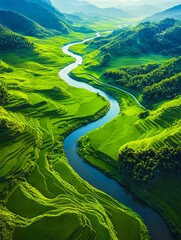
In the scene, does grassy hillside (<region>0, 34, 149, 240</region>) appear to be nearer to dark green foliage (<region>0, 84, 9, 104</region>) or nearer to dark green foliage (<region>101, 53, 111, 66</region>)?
dark green foliage (<region>0, 84, 9, 104</region>)

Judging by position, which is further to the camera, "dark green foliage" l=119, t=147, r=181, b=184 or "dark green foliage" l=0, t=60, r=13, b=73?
"dark green foliage" l=0, t=60, r=13, b=73

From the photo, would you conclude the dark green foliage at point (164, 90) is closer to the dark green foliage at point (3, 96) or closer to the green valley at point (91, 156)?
the green valley at point (91, 156)

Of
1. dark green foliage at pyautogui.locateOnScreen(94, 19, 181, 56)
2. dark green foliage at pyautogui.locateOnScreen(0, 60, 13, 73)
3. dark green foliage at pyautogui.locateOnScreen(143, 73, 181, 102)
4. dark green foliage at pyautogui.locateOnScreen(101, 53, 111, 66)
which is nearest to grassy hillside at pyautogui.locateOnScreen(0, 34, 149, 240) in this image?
dark green foliage at pyautogui.locateOnScreen(143, 73, 181, 102)

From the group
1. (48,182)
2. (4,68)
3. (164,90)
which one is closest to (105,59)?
(4,68)

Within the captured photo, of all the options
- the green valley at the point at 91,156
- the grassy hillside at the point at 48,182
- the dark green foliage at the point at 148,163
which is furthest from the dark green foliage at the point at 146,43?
the dark green foliage at the point at 148,163

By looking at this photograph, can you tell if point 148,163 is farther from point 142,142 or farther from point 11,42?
point 11,42

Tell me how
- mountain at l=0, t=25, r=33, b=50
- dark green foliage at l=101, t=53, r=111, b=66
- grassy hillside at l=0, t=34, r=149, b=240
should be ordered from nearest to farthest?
grassy hillside at l=0, t=34, r=149, b=240 → dark green foliage at l=101, t=53, r=111, b=66 → mountain at l=0, t=25, r=33, b=50

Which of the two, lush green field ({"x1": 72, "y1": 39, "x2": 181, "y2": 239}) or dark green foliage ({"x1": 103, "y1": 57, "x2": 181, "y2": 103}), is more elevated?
dark green foliage ({"x1": 103, "y1": 57, "x2": 181, "y2": 103})
